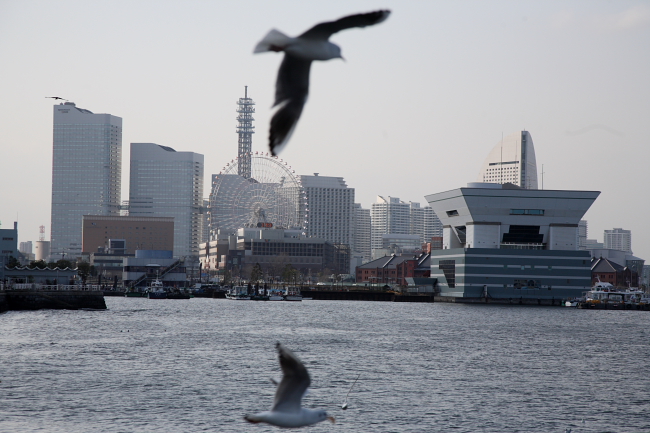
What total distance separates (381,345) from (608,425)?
1361 inches

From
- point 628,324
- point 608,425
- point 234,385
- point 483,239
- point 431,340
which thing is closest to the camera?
point 608,425

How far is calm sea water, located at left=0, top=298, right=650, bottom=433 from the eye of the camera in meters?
40.3

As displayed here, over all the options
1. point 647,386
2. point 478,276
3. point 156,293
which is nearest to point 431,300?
point 478,276

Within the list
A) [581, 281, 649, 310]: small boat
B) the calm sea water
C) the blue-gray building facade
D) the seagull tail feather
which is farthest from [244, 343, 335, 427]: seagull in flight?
[581, 281, 649, 310]: small boat

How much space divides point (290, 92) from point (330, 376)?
48.1 meters

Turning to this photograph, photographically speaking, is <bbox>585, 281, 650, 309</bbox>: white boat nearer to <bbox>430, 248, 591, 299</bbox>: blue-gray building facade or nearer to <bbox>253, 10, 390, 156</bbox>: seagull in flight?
<bbox>430, 248, 591, 299</bbox>: blue-gray building facade

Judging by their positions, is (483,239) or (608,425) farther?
(483,239)

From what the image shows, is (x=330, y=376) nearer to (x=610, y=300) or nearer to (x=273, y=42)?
(x=273, y=42)

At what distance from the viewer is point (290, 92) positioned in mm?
6824


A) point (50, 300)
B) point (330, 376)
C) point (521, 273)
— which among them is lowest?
point (330, 376)

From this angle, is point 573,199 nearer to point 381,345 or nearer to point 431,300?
point 431,300

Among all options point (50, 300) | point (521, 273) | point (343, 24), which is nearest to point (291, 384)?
point (343, 24)

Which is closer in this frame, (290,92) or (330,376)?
(290,92)

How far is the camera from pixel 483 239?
157125 millimetres
